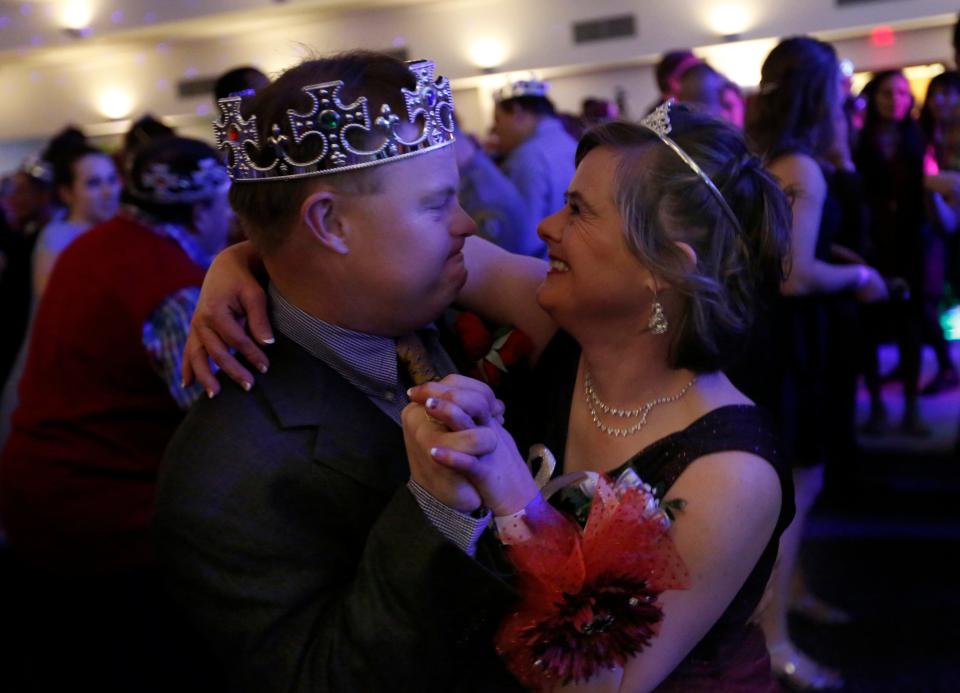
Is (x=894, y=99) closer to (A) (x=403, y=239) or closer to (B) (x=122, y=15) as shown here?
(A) (x=403, y=239)

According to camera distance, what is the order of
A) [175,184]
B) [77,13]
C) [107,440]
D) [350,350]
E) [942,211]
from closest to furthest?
[350,350] < [107,440] < [175,184] < [942,211] < [77,13]

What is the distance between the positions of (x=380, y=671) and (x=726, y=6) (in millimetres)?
9650

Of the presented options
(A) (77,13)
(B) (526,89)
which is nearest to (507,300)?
(B) (526,89)

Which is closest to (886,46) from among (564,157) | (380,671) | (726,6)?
(726,6)

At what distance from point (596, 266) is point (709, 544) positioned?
413mm

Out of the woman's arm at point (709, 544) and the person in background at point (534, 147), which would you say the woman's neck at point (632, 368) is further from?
the person in background at point (534, 147)

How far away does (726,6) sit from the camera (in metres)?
9.55

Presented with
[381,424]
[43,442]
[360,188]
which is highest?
[360,188]

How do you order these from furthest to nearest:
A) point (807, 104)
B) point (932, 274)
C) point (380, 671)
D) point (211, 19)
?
1. point (211, 19)
2. point (932, 274)
3. point (807, 104)
4. point (380, 671)

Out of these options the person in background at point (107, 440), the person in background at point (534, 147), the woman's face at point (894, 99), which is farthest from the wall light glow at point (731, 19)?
the person in background at point (107, 440)

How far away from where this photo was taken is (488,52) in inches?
416

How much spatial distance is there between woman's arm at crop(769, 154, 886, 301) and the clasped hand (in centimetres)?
165

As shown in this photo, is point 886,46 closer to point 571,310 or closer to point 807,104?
point 807,104

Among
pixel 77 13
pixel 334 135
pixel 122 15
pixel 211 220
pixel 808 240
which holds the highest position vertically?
pixel 77 13
